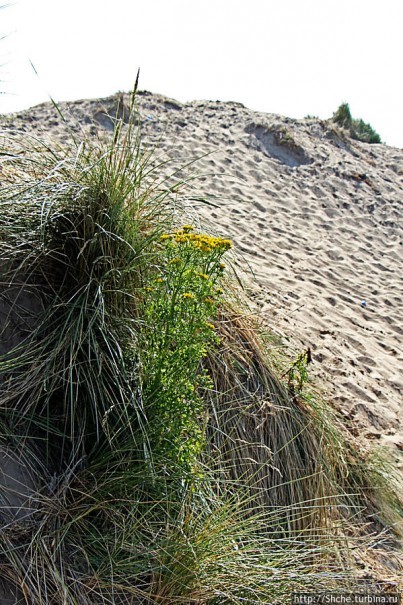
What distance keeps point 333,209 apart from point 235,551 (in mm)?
5993

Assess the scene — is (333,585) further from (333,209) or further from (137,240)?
(333,209)

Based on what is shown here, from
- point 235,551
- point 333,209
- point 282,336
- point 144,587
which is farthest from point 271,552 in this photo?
point 333,209

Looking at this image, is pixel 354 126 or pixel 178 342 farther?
pixel 354 126

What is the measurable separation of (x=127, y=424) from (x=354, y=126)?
32.6ft

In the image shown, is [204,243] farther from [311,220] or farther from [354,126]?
[354,126]

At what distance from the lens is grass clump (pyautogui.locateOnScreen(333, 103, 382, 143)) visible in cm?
1160

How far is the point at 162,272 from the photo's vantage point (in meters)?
3.24

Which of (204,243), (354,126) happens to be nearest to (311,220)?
(354,126)

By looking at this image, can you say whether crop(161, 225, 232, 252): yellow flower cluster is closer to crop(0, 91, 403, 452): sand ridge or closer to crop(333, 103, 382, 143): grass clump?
crop(0, 91, 403, 452): sand ridge

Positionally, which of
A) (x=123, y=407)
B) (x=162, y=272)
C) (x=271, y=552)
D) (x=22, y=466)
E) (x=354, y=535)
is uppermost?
(x=162, y=272)

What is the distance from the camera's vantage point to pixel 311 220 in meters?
7.84

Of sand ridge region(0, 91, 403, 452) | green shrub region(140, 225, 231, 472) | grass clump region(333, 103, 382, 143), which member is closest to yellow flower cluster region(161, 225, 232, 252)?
green shrub region(140, 225, 231, 472)

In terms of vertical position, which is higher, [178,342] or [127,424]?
[178,342]

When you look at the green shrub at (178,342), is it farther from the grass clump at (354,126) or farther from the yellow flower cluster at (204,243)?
the grass clump at (354,126)
